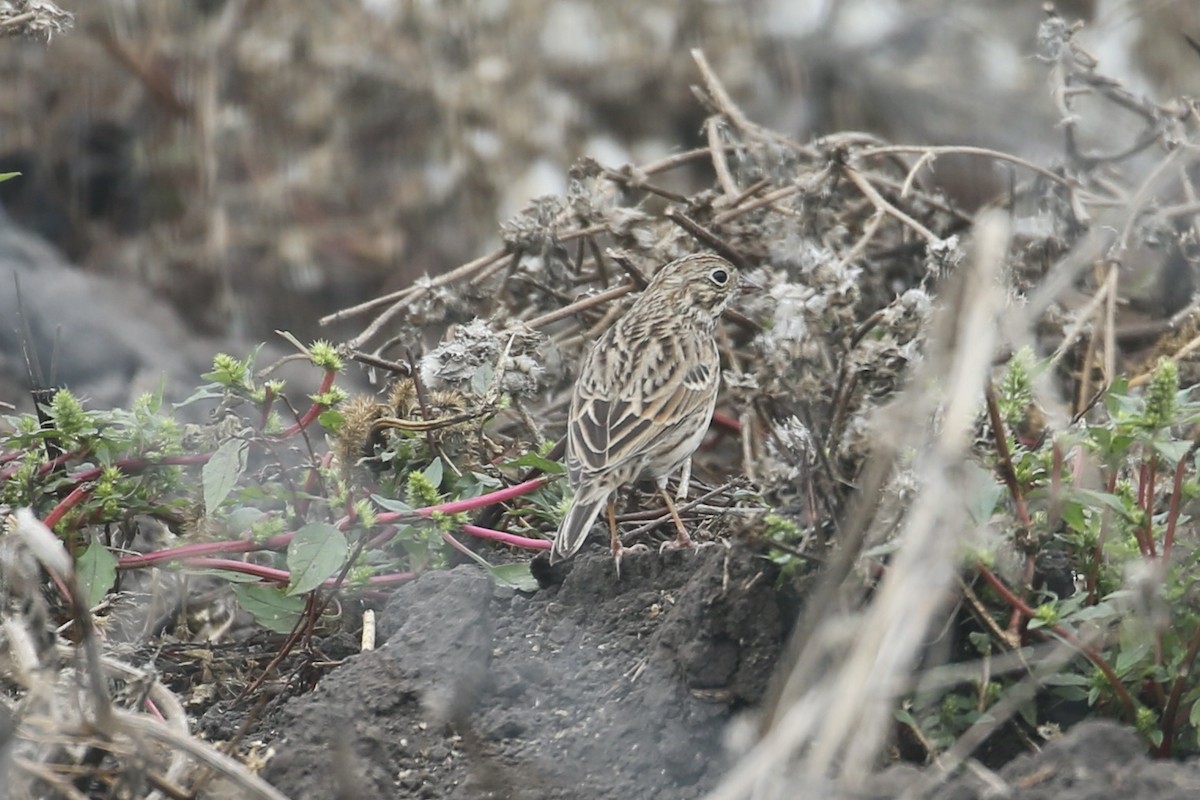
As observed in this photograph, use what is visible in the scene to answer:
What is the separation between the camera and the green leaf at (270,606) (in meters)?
4.17

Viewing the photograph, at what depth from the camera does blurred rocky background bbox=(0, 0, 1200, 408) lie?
29.7 feet

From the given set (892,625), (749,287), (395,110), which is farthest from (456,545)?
(395,110)

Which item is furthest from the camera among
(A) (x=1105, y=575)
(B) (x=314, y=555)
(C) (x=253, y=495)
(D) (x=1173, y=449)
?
(C) (x=253, y=495)

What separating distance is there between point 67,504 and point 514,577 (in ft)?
3.87

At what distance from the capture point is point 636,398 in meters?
5.20

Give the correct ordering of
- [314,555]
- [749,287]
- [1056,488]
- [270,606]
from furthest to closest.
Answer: [749,287] < [270,606] < [314,555] < [1056,488]

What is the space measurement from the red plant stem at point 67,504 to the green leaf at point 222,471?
1.06 feet

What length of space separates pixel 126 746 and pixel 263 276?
20.6 ft

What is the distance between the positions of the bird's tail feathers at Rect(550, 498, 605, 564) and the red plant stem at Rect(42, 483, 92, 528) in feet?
4.06

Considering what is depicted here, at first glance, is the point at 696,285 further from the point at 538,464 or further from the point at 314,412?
the point at 314,412

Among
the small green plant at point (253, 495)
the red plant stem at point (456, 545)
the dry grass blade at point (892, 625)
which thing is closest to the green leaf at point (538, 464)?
the small green plant at point (253, 495)

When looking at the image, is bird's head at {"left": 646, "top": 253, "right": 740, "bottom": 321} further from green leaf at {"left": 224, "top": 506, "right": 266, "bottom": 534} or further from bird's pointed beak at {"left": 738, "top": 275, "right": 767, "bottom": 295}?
green leaf at {"left": 224, "top": 506, "right": 266, "bottom": 534}

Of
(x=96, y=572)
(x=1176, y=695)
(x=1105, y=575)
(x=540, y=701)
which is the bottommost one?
(x=540, y=701)

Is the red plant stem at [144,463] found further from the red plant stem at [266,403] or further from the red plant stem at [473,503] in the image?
the red plant stem at [473,503]
